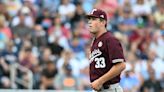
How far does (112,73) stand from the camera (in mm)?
7145

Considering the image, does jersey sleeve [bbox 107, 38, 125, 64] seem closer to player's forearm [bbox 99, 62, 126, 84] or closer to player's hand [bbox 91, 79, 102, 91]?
player's forearm [bbox 99, 62, 126, 84]

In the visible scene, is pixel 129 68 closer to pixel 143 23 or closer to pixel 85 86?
pixel 85 86

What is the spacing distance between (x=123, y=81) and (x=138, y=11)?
3.85 metres

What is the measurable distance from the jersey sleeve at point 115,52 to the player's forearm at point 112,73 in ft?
0.20

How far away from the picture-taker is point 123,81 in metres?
14.9

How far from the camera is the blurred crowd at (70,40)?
14.3m

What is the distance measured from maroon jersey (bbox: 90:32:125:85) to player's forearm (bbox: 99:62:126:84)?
6cm

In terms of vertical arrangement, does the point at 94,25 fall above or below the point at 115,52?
above

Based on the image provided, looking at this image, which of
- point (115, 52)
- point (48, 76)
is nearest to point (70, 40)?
point (48, 76)

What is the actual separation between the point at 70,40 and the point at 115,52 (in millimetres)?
8779

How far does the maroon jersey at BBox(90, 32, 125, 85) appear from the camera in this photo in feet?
23.7

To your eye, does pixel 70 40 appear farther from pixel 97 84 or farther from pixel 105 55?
pixel 97 84

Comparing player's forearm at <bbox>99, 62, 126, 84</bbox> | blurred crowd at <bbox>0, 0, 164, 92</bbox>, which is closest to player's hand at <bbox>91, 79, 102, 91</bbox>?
player's forearm at <bbox>99, 62, 126, 84</bbox>

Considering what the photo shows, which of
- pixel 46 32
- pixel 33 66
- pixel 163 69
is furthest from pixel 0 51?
pixel 163 69
